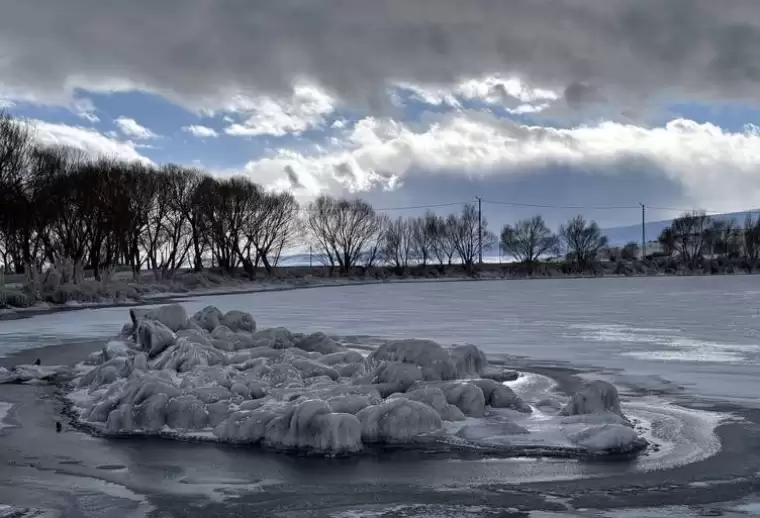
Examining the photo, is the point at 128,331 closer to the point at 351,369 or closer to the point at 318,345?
the point at 318,345

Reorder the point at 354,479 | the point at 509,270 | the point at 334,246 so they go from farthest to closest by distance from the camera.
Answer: the point at 509,270
the point at 334,246
the point at 354,479

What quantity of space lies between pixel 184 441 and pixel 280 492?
203 cm

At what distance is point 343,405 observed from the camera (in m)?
7.51

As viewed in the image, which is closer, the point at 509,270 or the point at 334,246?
the point at 334,246

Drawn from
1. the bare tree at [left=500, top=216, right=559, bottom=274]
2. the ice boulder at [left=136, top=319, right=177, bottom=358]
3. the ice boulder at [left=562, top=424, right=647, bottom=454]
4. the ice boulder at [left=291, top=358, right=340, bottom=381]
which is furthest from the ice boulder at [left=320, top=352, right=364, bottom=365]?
the bare tree at [left=500, top=216, right=559, bottom=274]

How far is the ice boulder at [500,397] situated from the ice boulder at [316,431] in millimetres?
1892

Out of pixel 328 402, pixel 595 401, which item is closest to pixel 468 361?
pixel 595 401

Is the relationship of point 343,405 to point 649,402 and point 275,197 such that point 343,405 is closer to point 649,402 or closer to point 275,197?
point 649,402

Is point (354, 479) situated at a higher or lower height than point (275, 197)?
lower

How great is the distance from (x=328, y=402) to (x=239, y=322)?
23.2 feet

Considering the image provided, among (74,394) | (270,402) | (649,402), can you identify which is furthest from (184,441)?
(649,402)

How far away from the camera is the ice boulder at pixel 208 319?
549 inches

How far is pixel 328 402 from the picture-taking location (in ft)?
24.7

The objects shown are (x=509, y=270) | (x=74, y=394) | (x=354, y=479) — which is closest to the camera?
(x=354, y=479)
